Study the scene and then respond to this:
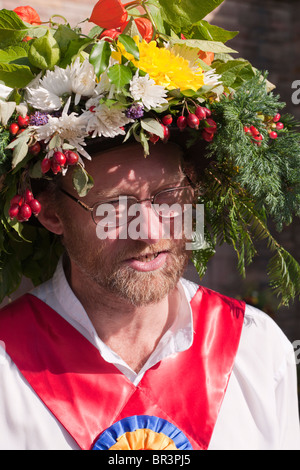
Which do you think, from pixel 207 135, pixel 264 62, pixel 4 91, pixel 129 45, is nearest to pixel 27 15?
pixel 4 91

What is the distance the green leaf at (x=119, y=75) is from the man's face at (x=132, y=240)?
267 mm

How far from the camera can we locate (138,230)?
69.3 inches

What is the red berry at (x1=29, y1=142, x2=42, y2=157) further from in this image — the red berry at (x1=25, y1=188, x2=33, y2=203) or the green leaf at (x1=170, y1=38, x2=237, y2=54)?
the green leaf at (x1=170, y1=38, x2=237, y2=54)

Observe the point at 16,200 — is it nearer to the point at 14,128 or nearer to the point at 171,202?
the point at 14,128

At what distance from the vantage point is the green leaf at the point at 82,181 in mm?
1658

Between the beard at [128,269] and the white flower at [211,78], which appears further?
the beard at [128,269]

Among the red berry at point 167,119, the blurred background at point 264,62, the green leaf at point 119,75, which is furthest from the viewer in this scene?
the blurred background at point 264,62

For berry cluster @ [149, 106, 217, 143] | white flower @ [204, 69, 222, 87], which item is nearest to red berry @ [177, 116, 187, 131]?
berry cluster @ [149, 106, 217, 143]

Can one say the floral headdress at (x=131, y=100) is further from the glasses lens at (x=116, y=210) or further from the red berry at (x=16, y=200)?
the glasses lens at (x=116, y=210)

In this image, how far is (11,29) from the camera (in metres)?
1.73

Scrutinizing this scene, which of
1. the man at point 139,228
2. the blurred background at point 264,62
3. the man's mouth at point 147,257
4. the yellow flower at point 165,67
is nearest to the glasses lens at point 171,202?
the man at point 139,228

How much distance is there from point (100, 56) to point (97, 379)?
95 cm

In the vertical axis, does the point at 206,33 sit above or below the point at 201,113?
above
